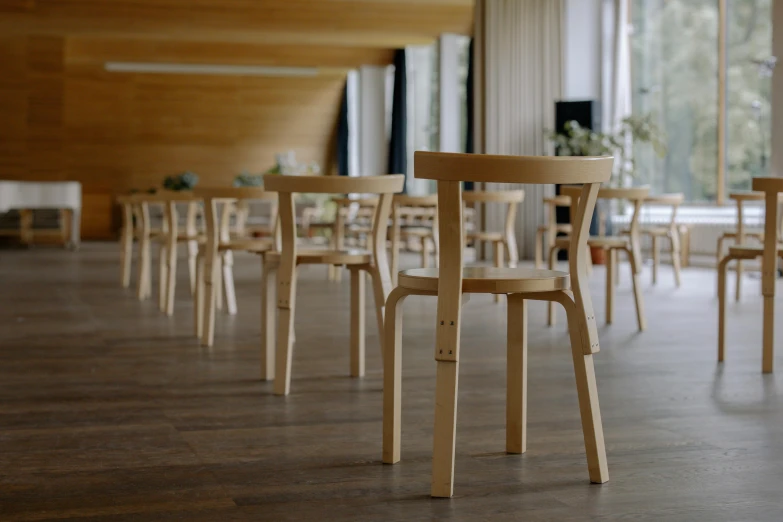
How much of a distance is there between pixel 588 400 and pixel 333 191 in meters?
1.33

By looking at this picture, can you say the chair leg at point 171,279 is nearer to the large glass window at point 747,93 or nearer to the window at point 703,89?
the window at point 703,89

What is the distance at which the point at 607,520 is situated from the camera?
7.07 feet

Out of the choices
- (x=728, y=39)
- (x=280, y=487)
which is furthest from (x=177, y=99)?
(x=280, y=487)

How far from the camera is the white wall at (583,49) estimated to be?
11.1 metres

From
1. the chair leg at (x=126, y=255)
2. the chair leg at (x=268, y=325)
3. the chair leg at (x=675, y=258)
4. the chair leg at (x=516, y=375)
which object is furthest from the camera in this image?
the chair leg at (x=126, y=255)

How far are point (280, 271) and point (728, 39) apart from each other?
26.6 feet

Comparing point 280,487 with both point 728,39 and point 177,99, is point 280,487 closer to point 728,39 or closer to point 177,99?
point 728,39

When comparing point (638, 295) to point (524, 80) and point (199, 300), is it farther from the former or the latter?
point (524, 80)

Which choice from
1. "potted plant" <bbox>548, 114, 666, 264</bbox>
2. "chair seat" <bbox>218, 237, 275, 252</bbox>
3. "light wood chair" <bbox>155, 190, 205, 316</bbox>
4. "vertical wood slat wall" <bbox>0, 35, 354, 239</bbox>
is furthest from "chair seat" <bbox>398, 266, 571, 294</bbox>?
"vertical wood slat wall" <bbox>0, 35, 354, 239</bbox>

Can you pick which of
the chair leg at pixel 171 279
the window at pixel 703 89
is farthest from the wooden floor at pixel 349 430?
the window at pixel 703 89

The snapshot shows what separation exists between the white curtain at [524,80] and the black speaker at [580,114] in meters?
0.23

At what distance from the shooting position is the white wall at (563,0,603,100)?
11.1 meters

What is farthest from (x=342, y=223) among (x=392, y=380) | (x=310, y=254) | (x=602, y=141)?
(x=392, y=380)

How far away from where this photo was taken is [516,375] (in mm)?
2750
